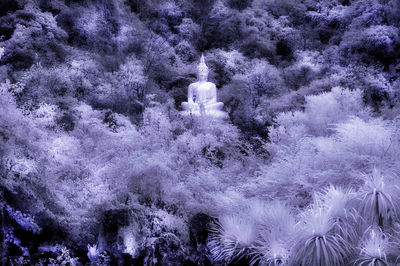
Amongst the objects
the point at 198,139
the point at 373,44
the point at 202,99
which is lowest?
the point at 198,139

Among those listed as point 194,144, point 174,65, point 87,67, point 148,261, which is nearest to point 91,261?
point 148,261

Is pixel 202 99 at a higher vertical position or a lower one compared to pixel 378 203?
higher

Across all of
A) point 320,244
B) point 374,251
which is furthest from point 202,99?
point 374,251

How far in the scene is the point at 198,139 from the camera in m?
11.4

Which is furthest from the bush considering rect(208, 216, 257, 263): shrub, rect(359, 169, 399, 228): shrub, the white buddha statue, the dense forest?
rect(208, 216, 257, 263): shrub

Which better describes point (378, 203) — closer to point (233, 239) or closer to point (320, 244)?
point (320, 244)

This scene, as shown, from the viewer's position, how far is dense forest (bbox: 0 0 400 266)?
7.39m

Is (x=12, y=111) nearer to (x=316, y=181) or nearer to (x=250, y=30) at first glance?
(x=316, y=181)

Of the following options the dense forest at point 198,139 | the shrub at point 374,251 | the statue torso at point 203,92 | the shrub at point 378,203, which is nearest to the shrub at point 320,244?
the dense forest at point 198,139

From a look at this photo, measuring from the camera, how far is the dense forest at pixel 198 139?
7.39m

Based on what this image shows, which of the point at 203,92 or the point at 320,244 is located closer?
the point at 320,244

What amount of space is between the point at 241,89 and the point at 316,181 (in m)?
8.10

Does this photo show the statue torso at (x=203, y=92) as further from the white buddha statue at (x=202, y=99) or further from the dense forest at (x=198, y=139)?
the dense forest at (x=198, y=139)

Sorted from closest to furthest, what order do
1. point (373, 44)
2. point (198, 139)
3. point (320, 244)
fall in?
1. point (320, 244)
2. point (198, 139)
3. point (373, 44)
